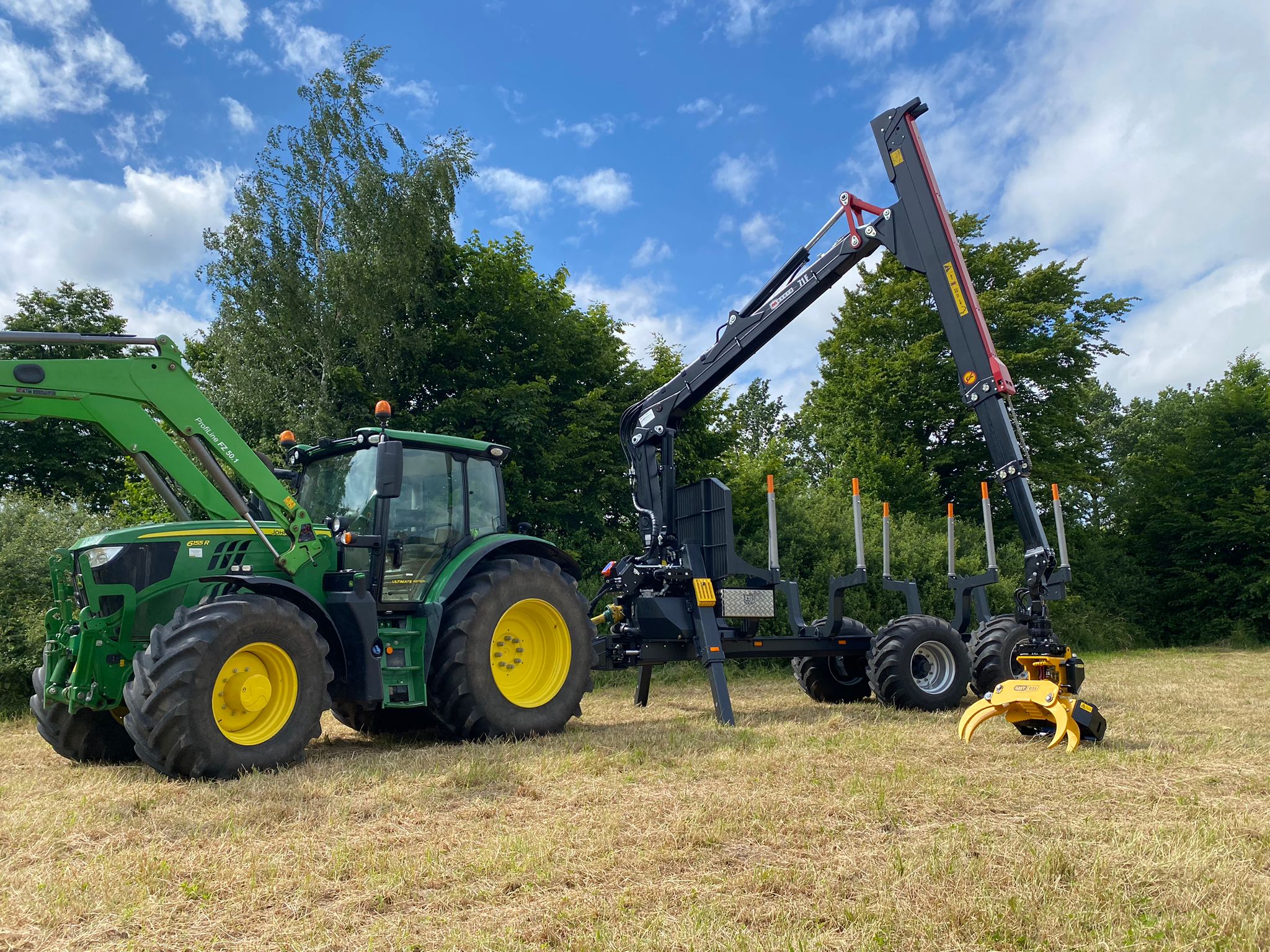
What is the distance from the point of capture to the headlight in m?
5.93

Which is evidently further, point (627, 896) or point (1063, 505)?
point (1063, 505)

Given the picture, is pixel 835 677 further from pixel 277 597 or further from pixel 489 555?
pixel 277 597

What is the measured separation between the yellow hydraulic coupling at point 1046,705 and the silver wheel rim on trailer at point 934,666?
201cm

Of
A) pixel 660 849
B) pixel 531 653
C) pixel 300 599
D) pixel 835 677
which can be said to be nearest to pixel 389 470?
pixel 300 599

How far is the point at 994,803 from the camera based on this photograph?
4770 mm

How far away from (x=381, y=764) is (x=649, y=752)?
1820mm

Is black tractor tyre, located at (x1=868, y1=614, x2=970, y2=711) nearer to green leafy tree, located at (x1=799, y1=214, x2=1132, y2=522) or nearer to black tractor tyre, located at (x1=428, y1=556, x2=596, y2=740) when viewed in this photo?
black tractor tyre, located at (x1=428, y1=556, x2=596, y2=740)

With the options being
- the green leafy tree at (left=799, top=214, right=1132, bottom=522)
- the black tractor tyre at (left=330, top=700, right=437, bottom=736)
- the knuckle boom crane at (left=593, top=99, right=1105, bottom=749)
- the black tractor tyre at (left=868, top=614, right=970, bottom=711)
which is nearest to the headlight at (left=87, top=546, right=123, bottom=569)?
the black tractor tyre at (left=330, top=700, right=437, bottom=736)

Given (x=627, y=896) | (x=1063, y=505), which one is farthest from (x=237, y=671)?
(x=1063, y=505)

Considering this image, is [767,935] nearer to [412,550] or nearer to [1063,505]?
[412,550]

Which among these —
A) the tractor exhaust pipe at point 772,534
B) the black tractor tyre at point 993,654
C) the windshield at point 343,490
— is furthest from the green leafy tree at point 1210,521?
the windshield at point 343,490

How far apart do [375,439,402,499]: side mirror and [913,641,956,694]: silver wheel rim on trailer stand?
5.52 meters

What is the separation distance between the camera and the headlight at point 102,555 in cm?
593

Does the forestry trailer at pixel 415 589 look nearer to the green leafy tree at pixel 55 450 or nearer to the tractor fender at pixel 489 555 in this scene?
the tractor fender at pixel 489 555
